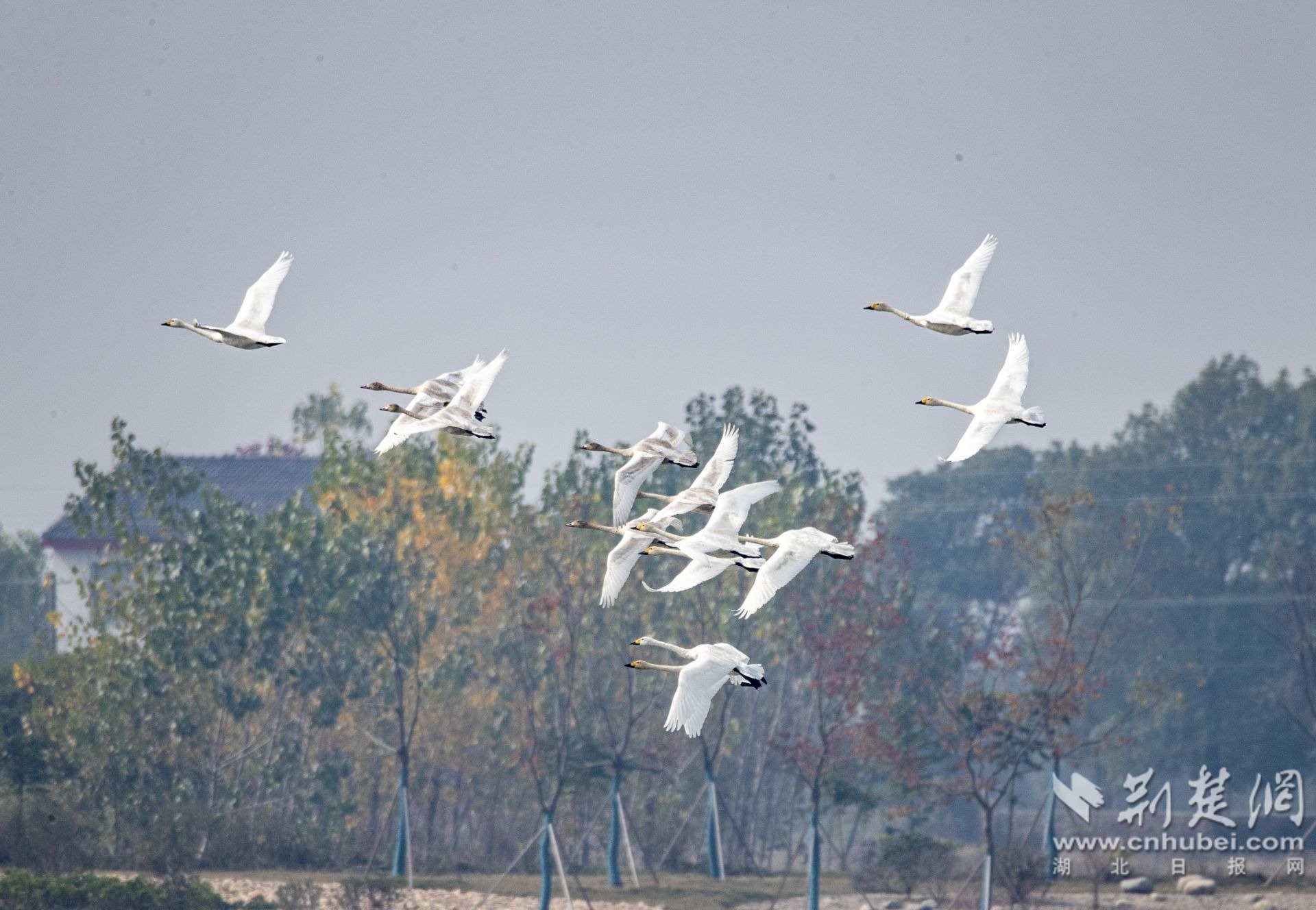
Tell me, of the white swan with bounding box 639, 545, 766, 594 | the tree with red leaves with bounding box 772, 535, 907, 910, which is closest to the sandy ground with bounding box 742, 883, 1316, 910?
the tree with red leaves with bounding box 772, 535, 907, 910

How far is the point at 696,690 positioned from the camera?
Answer: 1526 centimetres

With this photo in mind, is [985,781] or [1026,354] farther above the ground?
[1026,354]

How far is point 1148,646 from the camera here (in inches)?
1975

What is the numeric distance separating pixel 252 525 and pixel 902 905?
13204 mm

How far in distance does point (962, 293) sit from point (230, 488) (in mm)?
42241

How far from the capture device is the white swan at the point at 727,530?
51.5 ft

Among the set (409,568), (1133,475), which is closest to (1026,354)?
(409,568)

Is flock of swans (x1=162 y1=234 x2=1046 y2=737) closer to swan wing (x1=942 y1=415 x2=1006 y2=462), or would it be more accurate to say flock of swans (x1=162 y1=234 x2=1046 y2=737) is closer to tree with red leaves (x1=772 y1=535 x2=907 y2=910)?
swan wing (x1=942 y1=415 x2=1006 y2=462)

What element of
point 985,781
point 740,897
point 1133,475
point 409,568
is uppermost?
point 1133,475

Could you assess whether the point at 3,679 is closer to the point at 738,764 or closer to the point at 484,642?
the point at 484,642

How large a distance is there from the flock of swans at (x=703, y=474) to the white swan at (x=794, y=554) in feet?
0.04

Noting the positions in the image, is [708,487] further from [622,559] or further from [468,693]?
[468,693]

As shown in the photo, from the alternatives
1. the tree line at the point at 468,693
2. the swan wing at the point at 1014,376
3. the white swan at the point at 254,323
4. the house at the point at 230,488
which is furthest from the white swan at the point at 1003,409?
the house at the point at 230,488

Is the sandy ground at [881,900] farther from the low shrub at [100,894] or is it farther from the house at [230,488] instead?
the house at [230,488]
